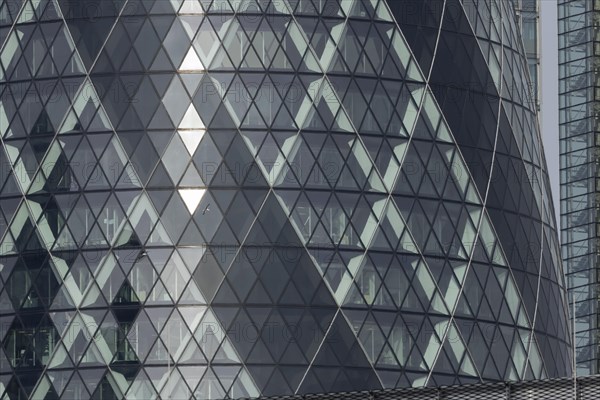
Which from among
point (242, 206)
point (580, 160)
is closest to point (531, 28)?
point (580, 160)

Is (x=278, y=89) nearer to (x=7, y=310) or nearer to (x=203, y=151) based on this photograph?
(x=203, y=151)

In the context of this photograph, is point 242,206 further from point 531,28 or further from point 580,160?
point 580,160

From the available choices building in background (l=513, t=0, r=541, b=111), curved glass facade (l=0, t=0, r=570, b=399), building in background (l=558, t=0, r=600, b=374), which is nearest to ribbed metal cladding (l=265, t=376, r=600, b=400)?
curved glass facade (l=0, t=0, r=570, b=399)

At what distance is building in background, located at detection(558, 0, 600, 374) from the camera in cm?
13388

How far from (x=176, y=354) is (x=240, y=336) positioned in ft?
7.17

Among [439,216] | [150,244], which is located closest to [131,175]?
[150,244]

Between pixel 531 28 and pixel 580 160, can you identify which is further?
pixel 580 160

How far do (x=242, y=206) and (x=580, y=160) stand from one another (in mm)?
62742

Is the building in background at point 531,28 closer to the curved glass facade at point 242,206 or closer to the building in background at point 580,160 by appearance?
the building in background at point 580,160

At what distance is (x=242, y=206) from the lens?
7919 centimetres

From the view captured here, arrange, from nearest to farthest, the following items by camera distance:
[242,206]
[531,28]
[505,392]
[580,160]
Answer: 1. [505,392]
2. [242,206]
3. [531,28]
4. [580,160]

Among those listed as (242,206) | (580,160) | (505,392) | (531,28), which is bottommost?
(505,392)

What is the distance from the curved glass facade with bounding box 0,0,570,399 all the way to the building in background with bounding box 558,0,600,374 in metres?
51.0

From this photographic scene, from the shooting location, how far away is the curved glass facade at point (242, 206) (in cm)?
7838
